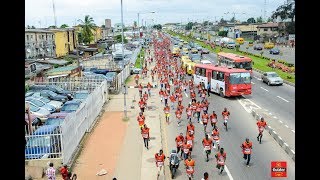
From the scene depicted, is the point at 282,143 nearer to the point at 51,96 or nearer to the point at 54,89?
the point at 51,96

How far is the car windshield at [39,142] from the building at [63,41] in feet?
184

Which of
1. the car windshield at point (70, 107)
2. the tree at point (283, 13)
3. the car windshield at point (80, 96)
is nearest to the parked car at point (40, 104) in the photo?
the car windshield at point (80, 96)

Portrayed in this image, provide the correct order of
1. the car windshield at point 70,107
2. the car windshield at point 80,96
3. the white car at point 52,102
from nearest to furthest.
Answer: the car windshield at point 70,107, the white car at point 52,102, the car windshield at point 80,96

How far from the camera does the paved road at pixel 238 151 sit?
14750mm

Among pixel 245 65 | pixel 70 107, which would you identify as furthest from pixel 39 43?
pixel 70 107

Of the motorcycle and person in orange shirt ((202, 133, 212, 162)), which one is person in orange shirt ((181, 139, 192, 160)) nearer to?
person in orange shirt ((202, 133, 212, 162))

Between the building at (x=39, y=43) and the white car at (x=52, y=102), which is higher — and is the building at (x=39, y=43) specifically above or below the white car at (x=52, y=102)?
above

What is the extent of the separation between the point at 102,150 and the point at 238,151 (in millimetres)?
6244

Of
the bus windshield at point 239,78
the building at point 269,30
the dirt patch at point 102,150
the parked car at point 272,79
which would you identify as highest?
the building at point 269,30

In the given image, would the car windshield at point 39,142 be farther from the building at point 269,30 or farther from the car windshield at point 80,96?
the building at point 269,30
